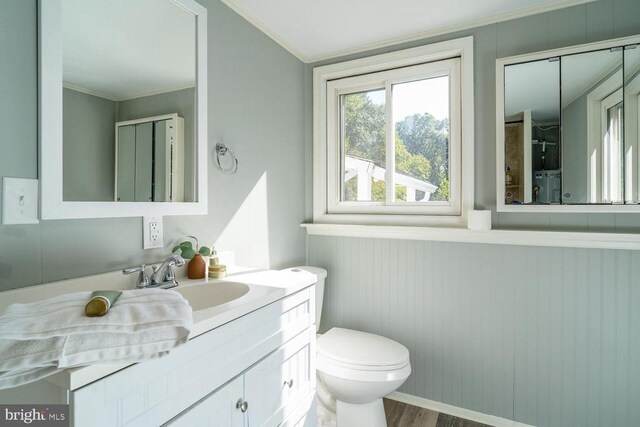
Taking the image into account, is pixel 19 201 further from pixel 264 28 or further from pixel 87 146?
pixel 264 28

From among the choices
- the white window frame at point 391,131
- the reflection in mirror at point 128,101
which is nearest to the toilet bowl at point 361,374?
the white window frame at point 391,131

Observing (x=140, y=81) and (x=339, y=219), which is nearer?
(x=140, y=81)

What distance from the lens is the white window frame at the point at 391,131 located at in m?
1.88

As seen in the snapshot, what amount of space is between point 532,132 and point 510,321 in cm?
102

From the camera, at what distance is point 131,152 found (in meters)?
1.17

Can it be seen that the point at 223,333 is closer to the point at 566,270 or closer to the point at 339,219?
the point at 339,219

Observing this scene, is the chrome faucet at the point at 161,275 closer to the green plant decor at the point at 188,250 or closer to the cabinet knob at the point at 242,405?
the green plant decor at the point at 188,250

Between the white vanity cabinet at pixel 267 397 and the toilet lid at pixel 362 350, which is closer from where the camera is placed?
the white vanity cabinet at pixel 267 397

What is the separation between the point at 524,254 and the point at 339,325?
120 cm

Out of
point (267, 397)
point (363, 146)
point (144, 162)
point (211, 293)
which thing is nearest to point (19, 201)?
point (144, 162)

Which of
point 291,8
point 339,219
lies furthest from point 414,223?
point 291,8

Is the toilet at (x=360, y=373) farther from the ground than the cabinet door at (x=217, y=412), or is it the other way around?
the cabinet door at (x=217, y=412)

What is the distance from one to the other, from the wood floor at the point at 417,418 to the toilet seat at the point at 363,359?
466 mm

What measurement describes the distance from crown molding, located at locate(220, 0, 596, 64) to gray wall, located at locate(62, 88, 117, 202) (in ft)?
2.99
